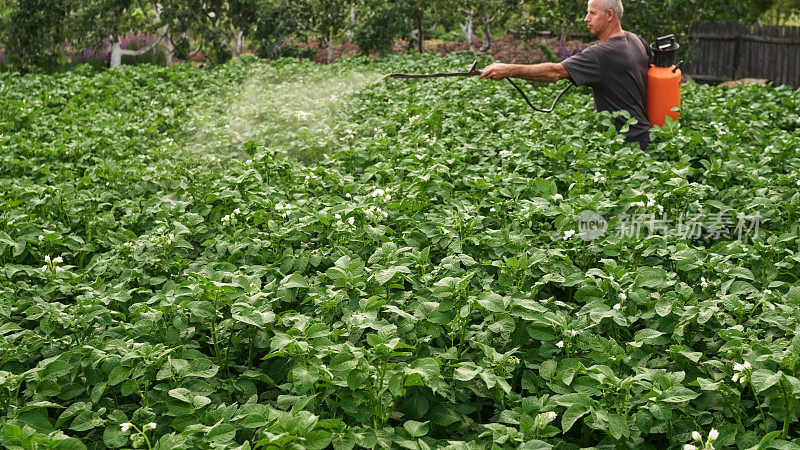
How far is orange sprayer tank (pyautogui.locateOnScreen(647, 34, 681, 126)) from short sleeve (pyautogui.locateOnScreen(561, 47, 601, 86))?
595 millimetres

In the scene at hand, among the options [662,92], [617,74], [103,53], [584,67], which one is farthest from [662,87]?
[103,53]

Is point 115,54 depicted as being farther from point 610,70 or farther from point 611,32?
point 610,70

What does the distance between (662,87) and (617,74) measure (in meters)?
0.50

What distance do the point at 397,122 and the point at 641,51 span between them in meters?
2.25

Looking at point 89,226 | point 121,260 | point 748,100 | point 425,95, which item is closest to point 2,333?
point 121,260

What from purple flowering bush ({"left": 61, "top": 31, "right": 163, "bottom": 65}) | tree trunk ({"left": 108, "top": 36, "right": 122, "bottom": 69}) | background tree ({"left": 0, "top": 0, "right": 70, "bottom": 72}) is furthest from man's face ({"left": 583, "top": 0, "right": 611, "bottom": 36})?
tree trunk ({"left": 108, "top": 36, "right": 122, "bottom": 69})

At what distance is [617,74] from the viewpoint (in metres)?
5.75

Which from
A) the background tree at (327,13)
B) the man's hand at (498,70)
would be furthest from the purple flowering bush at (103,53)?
the man's hand at (498,70)

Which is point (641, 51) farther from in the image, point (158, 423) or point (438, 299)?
point (158, 423)

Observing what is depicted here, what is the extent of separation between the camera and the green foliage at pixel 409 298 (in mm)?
2363

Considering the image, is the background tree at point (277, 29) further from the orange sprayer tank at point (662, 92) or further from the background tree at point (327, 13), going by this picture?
the orange sprayer tank at point (662, 92)

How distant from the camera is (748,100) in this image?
689 centimetres

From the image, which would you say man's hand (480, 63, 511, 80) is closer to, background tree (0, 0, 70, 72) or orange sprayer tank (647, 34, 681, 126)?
orange sprayer tank (647, 34, 681, 126)

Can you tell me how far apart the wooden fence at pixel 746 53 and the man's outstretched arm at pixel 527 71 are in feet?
31.0
